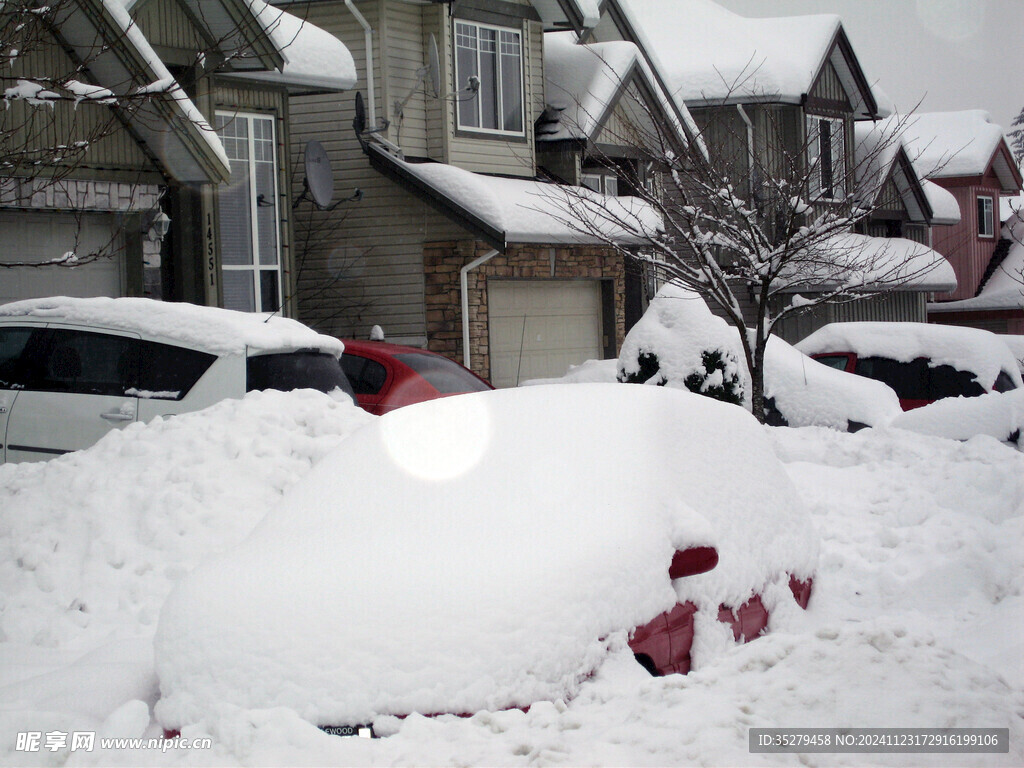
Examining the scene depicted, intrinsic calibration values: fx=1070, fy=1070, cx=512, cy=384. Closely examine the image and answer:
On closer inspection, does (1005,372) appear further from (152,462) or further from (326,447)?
(152,462)

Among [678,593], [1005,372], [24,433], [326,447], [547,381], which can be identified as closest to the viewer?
[678,593]

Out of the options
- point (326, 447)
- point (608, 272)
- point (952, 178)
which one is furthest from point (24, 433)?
point (952, 178)

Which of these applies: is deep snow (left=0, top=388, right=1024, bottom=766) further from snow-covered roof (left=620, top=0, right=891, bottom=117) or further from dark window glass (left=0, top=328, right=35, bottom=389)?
snow-covered roof (left=620, top=0, right=891, bottom=117)

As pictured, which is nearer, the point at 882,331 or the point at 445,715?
the point at 445,715

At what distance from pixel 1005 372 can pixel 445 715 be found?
12.4m

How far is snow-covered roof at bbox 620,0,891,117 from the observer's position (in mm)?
23516

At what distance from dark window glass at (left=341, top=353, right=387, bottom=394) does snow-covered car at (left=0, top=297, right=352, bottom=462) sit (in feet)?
5.01

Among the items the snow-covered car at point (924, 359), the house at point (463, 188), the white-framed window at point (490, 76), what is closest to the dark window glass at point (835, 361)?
the snow-covered car at point (924, 359)

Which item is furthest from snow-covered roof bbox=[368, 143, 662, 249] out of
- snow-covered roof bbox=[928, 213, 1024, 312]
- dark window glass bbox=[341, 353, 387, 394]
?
snow-covered roof bbox=[928, 213, 1024, 312]

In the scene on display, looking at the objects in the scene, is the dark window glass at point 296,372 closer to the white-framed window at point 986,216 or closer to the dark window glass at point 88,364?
the dark window glass at point 88,364

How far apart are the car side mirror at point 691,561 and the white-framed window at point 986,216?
3363 centimetres

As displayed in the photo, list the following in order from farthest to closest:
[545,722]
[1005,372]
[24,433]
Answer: [1005,372] → [24,433] → [545,722]

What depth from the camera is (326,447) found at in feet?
25.0

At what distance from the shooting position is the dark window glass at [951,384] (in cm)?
1359
